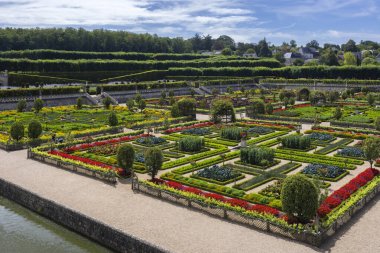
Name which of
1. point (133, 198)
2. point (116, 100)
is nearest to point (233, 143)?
point (133, 198)

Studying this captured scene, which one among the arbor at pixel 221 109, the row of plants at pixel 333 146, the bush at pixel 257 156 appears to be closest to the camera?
the bush at pixel 257 156

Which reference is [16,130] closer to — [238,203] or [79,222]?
[79,222]

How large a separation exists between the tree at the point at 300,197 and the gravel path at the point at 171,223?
1.54m

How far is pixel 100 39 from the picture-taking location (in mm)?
135250

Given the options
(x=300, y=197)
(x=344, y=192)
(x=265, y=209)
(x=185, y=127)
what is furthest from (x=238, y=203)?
(x=185, y=127)

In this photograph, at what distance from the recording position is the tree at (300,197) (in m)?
18.8

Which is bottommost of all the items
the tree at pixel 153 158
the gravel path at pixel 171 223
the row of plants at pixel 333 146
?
the gravel path at pixel 171 223

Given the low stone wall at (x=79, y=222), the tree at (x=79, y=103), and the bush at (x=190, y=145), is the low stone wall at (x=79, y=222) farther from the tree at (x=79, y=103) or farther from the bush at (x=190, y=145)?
the tree at (x=79, y=103)

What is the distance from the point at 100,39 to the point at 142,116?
291ft

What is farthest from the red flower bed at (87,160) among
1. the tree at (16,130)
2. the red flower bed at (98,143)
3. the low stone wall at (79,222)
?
the low stone wall at (79,222)

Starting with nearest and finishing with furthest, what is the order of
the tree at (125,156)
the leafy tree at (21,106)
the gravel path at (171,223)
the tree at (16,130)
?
1. the gravel path at (171,223)
2. the tree at (125,156)
3. the tree at (16,130)
4. the leafy tree at (21,106)

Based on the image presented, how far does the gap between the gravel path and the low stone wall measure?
0.42 m

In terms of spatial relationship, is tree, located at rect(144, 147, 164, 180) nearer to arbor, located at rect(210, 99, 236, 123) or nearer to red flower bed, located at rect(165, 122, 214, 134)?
red flower bed, located at rect(165, 122, 214, 134)

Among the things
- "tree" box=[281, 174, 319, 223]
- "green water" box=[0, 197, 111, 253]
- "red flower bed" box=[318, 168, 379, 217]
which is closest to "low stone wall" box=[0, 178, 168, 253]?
"green water" box=[0, 197, 111, 253]
